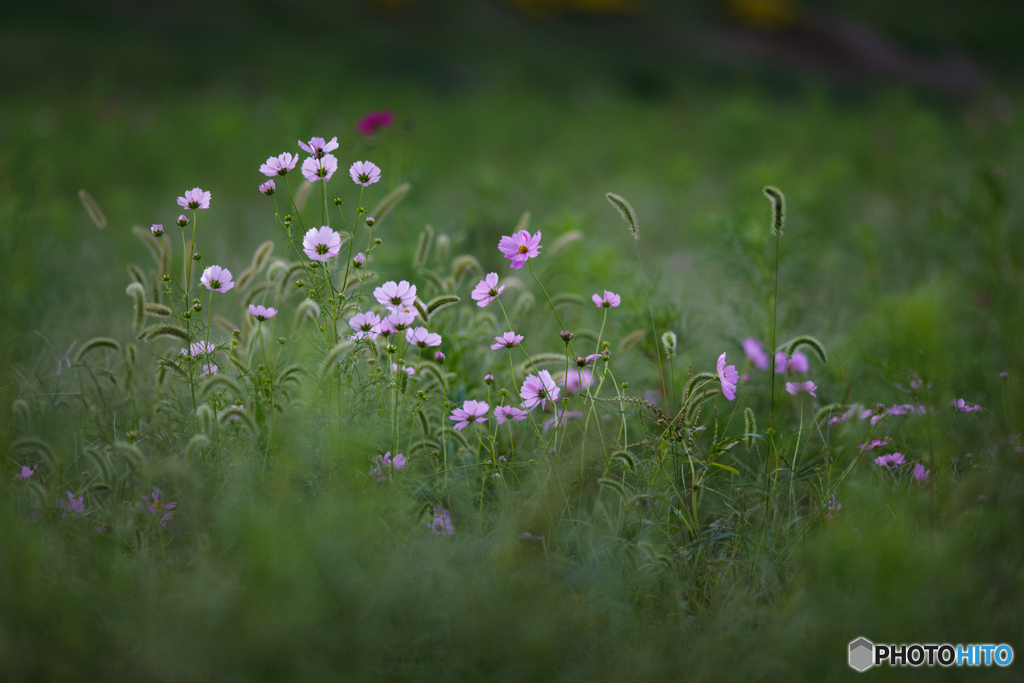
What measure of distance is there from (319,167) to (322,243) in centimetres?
18

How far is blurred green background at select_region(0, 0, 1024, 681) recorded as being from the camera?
1.03 m

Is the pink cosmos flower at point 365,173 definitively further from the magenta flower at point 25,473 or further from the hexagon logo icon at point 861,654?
the hexagon logo icon at point 861,654

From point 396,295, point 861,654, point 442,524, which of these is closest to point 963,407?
point 861,654

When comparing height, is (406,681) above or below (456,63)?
below

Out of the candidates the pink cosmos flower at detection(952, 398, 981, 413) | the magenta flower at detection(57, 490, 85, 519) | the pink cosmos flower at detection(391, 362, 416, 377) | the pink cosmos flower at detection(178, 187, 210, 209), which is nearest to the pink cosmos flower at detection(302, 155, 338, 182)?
the pink cosmos flower at detection(178, 187, 210, 209)

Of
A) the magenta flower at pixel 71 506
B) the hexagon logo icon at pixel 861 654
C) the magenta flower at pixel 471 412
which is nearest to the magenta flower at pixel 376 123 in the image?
the magenta flower at pixel 471 412

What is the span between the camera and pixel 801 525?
1.39 meters

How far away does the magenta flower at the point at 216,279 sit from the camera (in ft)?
4.47

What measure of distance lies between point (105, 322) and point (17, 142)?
2.68 metres

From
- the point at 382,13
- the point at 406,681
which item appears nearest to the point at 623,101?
the point at 382,13

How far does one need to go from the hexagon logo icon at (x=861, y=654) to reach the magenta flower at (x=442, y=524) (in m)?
0.76

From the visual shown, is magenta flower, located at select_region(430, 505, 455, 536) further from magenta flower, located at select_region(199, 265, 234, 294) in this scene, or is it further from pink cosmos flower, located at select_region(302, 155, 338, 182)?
pink cosmos flower, located at select_region(302, 155, 338, 182)

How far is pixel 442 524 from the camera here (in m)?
1.35

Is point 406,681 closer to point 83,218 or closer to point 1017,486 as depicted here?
point 1017,486
